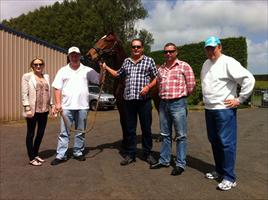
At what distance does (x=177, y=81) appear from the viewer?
617 centimetres

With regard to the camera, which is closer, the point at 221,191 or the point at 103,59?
the point at 221,191

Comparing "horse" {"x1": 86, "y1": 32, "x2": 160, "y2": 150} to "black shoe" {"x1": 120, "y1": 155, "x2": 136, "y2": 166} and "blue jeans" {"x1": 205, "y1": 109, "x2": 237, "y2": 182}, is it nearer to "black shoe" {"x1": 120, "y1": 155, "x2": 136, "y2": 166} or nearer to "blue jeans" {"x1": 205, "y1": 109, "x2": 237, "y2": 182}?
"black shoe" {"x1": 120, "y1": 155, "x2": 136, "y2": 166}

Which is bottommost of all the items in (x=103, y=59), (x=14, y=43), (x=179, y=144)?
(x=179, y=144)

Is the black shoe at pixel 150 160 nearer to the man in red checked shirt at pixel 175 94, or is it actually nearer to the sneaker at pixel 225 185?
the man in red checked shirt at pixel 175 94

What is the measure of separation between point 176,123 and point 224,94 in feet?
3.29

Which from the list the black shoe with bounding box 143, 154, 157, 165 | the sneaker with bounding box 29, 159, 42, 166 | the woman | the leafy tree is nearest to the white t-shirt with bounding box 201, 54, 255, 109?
the black shoe with bounding box 143, 154, 157, 165

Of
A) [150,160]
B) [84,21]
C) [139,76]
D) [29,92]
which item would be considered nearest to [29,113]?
[29,92]

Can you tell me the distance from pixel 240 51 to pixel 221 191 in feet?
82.8

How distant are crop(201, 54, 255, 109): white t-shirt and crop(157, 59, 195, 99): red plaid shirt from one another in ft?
1.59

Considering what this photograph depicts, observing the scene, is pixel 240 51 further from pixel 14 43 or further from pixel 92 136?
pixel 92 136

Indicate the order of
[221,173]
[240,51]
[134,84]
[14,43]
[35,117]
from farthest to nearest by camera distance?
[240,51] < [14,43] < [35,117] < [134,84] < [221,173]

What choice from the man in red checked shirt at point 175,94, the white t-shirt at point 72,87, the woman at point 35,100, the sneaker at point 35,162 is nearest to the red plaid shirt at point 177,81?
the man in red checked shirt at point 175,94

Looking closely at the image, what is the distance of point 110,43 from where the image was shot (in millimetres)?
7695

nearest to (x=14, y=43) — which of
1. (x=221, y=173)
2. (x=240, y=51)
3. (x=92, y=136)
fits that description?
(x=92, y=136)
